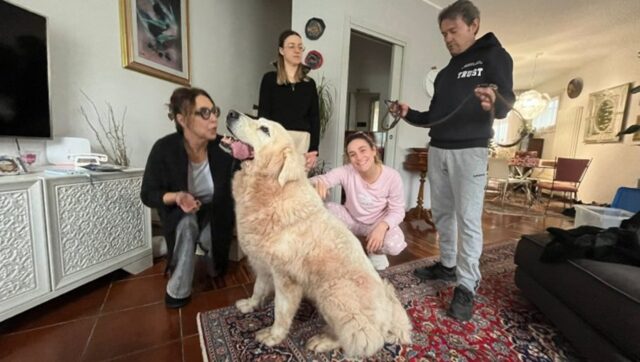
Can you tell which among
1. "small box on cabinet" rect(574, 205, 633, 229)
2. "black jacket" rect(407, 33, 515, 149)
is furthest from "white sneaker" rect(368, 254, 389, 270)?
"small box on cabinet" rect(574, 205, 633, 229)

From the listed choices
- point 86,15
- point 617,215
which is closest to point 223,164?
point 86,15

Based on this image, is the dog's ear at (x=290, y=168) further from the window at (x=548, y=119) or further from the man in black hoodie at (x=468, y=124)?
the window at (x=548, y=119)

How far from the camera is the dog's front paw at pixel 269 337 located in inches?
43.4

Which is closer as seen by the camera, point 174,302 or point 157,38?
point 174,302

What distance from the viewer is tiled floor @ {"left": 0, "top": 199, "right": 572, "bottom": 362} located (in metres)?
1.08

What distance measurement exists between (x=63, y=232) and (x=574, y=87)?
9064 millimetres

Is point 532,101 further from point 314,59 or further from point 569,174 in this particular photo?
point 314,59

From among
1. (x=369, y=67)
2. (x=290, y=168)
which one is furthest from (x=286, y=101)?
(x=369, y=67)

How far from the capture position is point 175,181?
4.70 feet

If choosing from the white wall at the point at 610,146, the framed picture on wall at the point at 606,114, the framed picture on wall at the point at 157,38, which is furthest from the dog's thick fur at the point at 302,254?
the framed picture on wall at the point at 606,114

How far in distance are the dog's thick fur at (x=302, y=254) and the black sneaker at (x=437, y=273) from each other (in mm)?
735

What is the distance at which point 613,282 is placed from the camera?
3.18ft

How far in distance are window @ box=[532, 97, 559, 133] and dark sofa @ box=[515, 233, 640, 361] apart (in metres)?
7.32

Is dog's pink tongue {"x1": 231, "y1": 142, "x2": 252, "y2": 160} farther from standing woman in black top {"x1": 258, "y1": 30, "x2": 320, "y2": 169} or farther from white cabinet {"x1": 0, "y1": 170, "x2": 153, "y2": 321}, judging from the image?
white cabinet {"x1": 0, "y1": 170, "x2": 153, "y2": 321}
